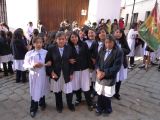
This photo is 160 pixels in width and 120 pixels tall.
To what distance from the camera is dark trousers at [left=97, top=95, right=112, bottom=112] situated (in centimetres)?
415

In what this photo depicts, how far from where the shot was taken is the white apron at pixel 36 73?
12.8ft

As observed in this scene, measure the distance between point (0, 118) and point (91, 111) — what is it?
1861 millimetres

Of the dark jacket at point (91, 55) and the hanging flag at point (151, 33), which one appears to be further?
the hanging flag at point (151, 33)

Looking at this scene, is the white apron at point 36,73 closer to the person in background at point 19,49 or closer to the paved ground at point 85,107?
the paved ground at point 85,107

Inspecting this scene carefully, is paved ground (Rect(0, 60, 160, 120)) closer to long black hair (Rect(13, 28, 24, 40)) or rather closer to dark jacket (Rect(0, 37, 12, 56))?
dark jacket (Rect(0, 37, 12, 56))

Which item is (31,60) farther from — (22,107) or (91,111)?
(91,111)

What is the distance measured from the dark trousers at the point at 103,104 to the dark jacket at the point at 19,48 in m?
2.68

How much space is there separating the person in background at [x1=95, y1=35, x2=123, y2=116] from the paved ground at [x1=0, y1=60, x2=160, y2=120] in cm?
63

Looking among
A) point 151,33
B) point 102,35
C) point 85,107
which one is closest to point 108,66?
point 102,35

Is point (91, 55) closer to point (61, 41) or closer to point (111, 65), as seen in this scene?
point (111, 65)

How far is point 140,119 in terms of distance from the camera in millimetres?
4164

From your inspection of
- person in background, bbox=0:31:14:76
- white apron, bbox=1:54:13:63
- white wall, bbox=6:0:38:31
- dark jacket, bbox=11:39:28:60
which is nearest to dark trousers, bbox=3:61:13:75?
person in background, bbox=0:31:14:76

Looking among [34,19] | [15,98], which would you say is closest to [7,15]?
[34,19]

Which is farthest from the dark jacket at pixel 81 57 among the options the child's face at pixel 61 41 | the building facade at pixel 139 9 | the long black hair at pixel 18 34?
the building facade at pixel 139 9
